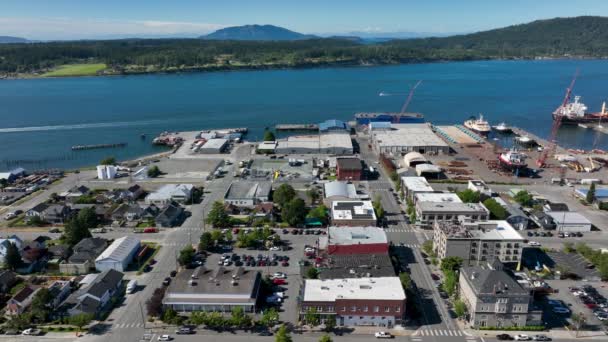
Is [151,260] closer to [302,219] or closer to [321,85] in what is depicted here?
[302,219]

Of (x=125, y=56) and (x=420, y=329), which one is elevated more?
(x=125, y=56)

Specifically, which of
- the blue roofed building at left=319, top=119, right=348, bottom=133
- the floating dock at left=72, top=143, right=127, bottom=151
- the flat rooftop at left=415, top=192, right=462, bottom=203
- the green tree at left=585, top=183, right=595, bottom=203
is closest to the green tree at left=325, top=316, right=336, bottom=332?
the flat rooftop at left=415, top=192, right=462, bottom=203

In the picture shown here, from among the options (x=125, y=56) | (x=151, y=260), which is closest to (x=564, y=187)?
(x=151, y=260)

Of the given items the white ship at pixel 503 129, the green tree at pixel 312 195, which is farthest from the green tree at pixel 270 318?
the white ship at pixel 503 129

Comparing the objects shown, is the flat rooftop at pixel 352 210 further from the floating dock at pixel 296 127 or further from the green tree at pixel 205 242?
the floating dock at pixel 296 127

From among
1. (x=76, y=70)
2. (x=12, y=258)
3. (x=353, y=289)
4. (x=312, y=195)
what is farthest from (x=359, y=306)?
(x=76, y=70)
